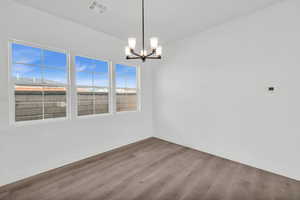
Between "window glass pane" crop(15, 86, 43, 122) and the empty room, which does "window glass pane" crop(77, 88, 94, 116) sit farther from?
"window glass pane" crop(15, 86, 43, 122)

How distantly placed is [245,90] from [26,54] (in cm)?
426

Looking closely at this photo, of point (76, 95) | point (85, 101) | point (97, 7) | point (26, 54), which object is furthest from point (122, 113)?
point (97, 7)

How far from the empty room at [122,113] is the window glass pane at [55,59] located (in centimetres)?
2

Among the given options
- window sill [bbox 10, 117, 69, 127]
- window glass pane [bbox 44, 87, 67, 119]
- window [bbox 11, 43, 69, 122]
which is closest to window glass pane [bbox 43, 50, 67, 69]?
window [bbox 11, 43, 69, 122]

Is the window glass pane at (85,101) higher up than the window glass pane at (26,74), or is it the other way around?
the window glass pane at (26,74)

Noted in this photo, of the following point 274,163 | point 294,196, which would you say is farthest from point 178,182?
point 274,163

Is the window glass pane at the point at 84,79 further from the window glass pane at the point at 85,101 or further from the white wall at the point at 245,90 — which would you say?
the white wall at the point at 245,90

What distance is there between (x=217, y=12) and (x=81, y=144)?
3.96 meters

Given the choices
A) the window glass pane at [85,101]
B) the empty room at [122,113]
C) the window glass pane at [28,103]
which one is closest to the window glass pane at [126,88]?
the empty room at [122,113]

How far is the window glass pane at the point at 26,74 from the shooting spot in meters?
2.28

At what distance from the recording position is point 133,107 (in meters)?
4.17

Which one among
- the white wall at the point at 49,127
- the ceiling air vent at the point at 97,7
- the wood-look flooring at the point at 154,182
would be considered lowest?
the wood-look flooring at the point at 154,182

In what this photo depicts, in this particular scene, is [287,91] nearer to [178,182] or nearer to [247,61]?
[247,61]

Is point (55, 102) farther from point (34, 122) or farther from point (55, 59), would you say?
point (55, 59)
